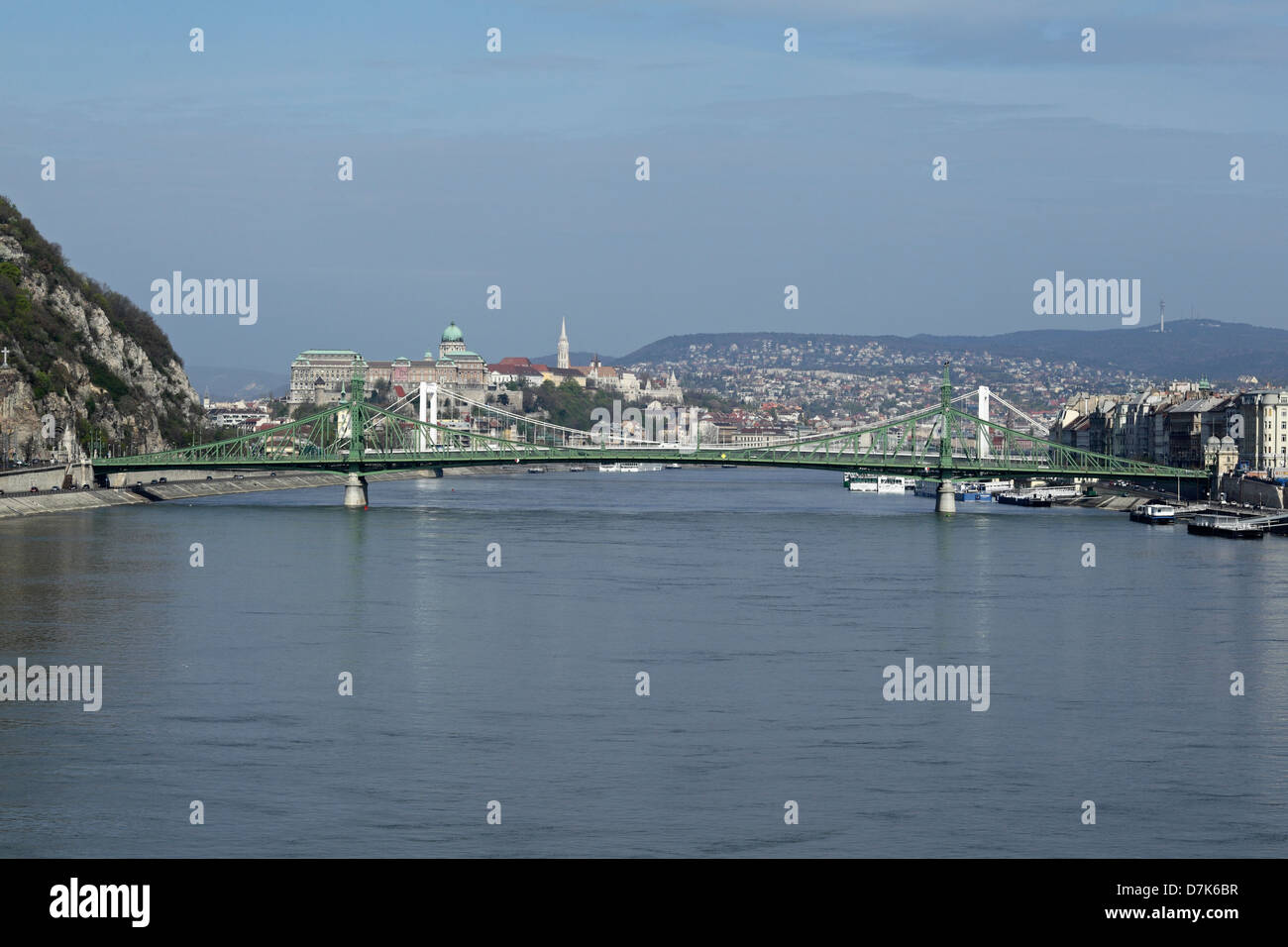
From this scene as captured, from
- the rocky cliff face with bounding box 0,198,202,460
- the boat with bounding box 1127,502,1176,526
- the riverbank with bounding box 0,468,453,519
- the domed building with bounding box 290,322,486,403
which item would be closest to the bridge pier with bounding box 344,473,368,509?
the riverbank with bounding box 0,468,453,519

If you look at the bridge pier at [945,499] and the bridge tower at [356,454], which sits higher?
the bridge tower at [356,454]

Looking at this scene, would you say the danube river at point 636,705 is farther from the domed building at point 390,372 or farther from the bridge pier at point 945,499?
the domed building at point 390,372

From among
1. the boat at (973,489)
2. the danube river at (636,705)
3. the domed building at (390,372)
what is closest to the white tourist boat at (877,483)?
the boat at (973,489)

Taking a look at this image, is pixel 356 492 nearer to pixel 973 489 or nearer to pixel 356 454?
pixel 356 454

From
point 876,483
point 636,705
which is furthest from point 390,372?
point 636,705

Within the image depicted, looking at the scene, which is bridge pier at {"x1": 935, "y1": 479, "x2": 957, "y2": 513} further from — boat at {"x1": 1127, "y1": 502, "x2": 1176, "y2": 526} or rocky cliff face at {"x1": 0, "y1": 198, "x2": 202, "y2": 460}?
rocky cliff face at {"x1": 0, "y1": 198, "x2": 202, "y2": 460}
